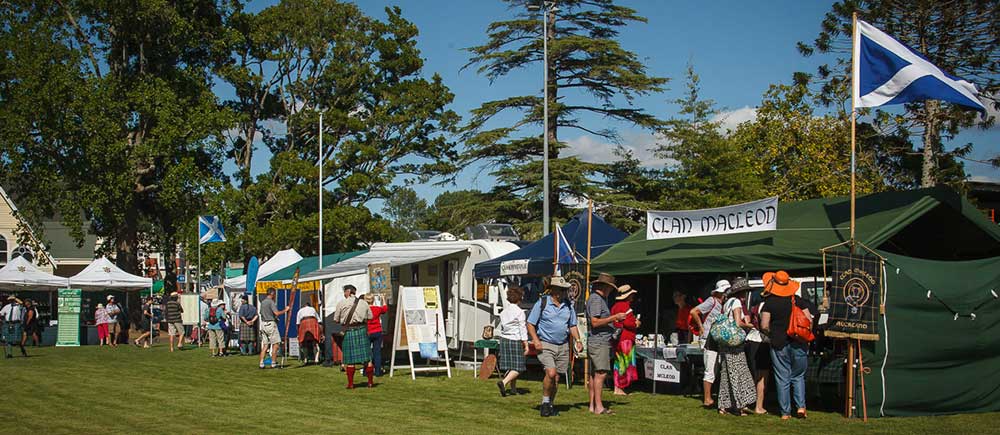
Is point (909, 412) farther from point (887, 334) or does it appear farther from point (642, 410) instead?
point (642, 410)

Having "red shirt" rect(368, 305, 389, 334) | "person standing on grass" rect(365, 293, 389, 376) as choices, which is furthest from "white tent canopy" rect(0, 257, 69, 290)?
"red shirt" rect(368, 305, 389, 334)

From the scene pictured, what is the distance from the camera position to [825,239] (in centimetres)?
1260

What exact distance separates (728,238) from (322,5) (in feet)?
98.0

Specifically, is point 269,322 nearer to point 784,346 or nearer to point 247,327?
point 247,327

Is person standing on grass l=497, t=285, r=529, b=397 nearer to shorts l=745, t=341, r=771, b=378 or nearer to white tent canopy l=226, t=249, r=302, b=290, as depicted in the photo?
shorts l=745, t=341, r=771, b=378

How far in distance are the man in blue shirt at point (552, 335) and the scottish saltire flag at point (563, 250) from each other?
3.91m

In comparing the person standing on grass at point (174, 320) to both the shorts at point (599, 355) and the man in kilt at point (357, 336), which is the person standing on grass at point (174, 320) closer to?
the man in kilt at point (357, 336)

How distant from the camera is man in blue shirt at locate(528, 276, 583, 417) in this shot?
1104cm

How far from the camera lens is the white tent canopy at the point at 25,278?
31.7 metres

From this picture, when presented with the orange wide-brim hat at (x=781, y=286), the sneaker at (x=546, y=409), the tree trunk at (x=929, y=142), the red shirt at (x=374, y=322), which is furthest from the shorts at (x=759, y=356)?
the tree trunk at (x=929, y=142)

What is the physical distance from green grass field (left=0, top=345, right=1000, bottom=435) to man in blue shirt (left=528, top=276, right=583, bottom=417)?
0.43 m

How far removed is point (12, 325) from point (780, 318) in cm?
1890

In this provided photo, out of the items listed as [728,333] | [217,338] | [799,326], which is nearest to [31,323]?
[217,338]

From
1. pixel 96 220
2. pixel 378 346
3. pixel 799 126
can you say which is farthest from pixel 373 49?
pixel 378 346
